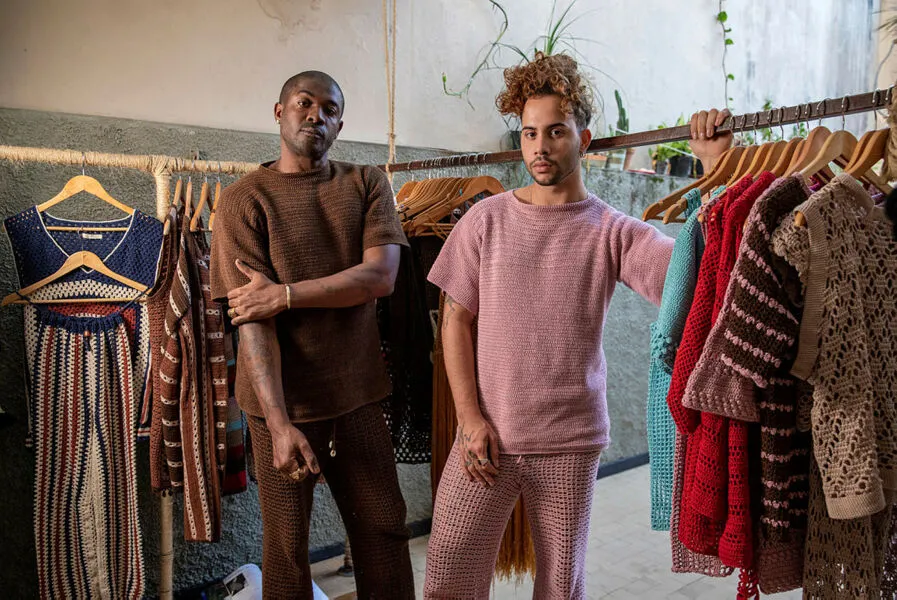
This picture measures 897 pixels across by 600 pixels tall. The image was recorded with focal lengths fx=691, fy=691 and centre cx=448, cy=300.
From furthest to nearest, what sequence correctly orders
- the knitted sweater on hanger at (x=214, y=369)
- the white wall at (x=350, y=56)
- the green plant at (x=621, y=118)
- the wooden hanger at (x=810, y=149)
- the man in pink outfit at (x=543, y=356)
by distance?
the green plant at (x=621, y=118) < the white wall at (x=350, y=56) < the knitted sweater on hanger at (x=214, y=369) < the man in pink outfit at (x=543, y=356) < the wooden hanger at (x=810, y=149)

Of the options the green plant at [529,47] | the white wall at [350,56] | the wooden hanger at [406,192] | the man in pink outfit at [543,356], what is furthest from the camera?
the green plant at [529,47]

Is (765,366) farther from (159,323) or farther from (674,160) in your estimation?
(674,160)

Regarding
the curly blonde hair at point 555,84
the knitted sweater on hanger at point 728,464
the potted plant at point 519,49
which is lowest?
the knitted sweater on hanger at point 728,464

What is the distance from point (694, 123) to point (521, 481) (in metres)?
0.87

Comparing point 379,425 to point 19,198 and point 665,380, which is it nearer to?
point 665,380

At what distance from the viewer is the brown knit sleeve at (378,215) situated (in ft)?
5.36

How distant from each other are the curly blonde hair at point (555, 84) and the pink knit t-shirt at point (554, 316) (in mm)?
208

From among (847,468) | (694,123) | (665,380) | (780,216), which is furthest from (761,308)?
(694,123)

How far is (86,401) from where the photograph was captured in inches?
75.5

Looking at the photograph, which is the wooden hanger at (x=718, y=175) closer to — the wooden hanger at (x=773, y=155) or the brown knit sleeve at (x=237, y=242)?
the wooden hanger at (x=773, y=155)

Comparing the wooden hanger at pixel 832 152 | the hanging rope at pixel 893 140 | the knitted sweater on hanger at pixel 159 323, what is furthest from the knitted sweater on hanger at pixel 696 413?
the knitted sweater on hanger at pixel 159 323

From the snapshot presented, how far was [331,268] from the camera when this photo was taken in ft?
5.30

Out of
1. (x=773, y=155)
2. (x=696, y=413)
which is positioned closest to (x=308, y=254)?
(x=696, y=413)

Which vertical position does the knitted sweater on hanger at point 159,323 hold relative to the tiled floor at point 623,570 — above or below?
above
